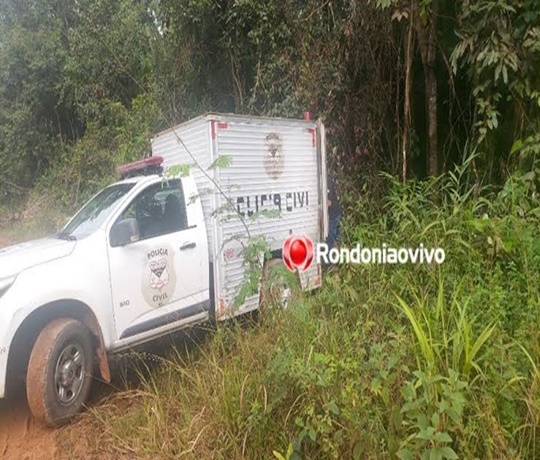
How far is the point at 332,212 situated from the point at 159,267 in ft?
9.38

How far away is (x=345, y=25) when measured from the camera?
5941 millimetres

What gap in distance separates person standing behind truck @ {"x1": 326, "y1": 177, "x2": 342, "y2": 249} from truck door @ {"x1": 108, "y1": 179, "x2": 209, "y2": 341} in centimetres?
201

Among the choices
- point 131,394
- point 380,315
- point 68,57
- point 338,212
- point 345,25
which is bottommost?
point 131,394

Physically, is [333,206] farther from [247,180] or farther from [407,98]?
[247,180]

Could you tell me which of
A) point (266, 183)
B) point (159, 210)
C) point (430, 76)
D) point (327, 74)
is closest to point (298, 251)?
point (266, 183)

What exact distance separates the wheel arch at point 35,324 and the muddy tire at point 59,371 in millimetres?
51

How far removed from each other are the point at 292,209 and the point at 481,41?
8.01 feet

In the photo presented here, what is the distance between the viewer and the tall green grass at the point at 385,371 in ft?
6.89

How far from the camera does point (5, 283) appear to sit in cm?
296

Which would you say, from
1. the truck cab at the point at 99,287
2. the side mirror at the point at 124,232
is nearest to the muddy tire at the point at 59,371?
the truck cab at the point at 99,287

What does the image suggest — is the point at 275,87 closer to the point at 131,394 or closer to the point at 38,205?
the point at 131,394

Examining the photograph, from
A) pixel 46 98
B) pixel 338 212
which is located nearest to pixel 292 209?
pixel 338 212

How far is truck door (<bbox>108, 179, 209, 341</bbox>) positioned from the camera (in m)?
3.53

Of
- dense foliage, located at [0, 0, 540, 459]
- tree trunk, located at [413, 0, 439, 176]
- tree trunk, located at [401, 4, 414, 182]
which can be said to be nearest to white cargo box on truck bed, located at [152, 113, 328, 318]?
dense foliage, located at [0, 0, 540, 459]
